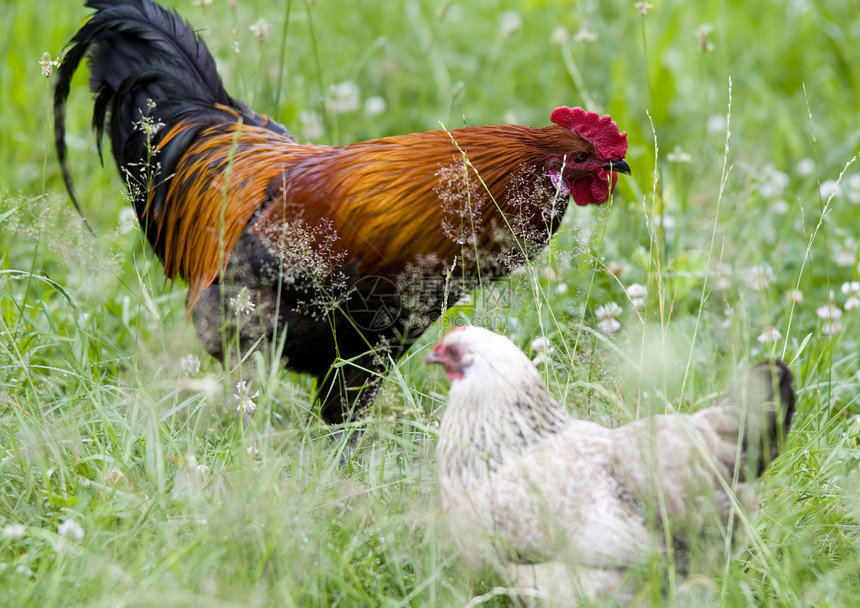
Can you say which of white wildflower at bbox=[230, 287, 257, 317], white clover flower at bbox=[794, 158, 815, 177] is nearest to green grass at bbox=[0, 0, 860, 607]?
white clover flower at bbox=[794, 158, 815, 177]

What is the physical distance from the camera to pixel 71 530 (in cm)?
262

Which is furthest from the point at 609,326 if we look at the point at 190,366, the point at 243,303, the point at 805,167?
the point at 805,167

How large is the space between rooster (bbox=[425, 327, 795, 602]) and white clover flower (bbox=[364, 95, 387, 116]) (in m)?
4.03

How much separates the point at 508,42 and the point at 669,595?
17.8 feet

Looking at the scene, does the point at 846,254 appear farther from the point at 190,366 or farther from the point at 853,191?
the point at 190,366

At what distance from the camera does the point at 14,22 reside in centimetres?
631

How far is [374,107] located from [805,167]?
287cm

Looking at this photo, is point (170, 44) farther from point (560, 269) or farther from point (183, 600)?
point (183, 600)

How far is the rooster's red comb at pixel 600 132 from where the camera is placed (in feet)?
11.9

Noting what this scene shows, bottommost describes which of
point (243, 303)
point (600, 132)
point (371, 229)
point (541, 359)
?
point (541, 359)

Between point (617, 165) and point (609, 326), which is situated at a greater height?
point (617, 165)

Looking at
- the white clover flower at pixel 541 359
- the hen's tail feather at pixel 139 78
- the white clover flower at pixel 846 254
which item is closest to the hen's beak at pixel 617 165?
the white clover flower at pixel 541 359

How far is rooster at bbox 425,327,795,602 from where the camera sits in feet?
8.27

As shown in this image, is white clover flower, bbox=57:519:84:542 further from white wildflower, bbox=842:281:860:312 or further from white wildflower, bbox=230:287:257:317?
white wildflower, bbox=842:281:860:312
